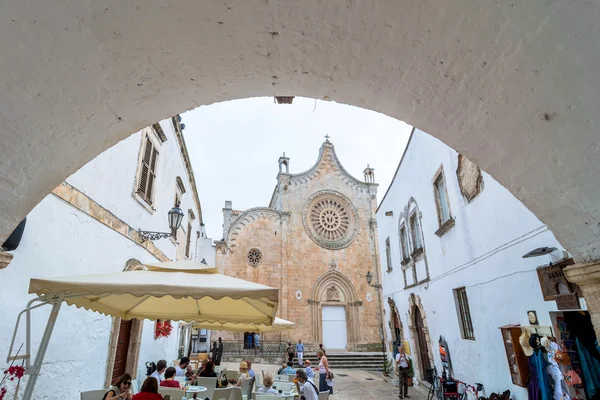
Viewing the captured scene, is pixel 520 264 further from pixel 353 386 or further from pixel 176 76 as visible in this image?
pixel 353 386

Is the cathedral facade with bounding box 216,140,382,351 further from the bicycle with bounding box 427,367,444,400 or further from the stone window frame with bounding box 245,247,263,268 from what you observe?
the bicycle with bounding box 427,367,444,400

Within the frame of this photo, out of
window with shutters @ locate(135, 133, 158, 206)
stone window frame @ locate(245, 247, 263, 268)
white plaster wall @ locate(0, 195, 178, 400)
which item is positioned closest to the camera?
white plaster wall @ locate(0, 195, 178, 400)

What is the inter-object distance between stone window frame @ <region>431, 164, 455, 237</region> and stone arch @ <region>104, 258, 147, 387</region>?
6586mm

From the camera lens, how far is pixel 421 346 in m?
11.0

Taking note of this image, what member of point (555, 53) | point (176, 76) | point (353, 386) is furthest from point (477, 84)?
point (353, 386)

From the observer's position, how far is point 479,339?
21.8ft

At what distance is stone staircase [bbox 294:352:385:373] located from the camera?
59.0 feet

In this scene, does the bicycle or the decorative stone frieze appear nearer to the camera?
the decorative stone frieze

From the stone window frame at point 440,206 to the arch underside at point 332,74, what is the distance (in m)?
5.15

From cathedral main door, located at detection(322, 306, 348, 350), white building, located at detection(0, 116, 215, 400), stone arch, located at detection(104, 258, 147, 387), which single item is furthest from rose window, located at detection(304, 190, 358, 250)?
stone arch, located at detection(104, 258, 147, 387)

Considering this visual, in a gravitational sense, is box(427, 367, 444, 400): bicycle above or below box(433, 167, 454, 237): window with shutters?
below

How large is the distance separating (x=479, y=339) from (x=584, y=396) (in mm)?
2554

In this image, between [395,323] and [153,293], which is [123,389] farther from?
[395,323]

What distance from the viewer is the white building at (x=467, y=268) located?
196 inches
